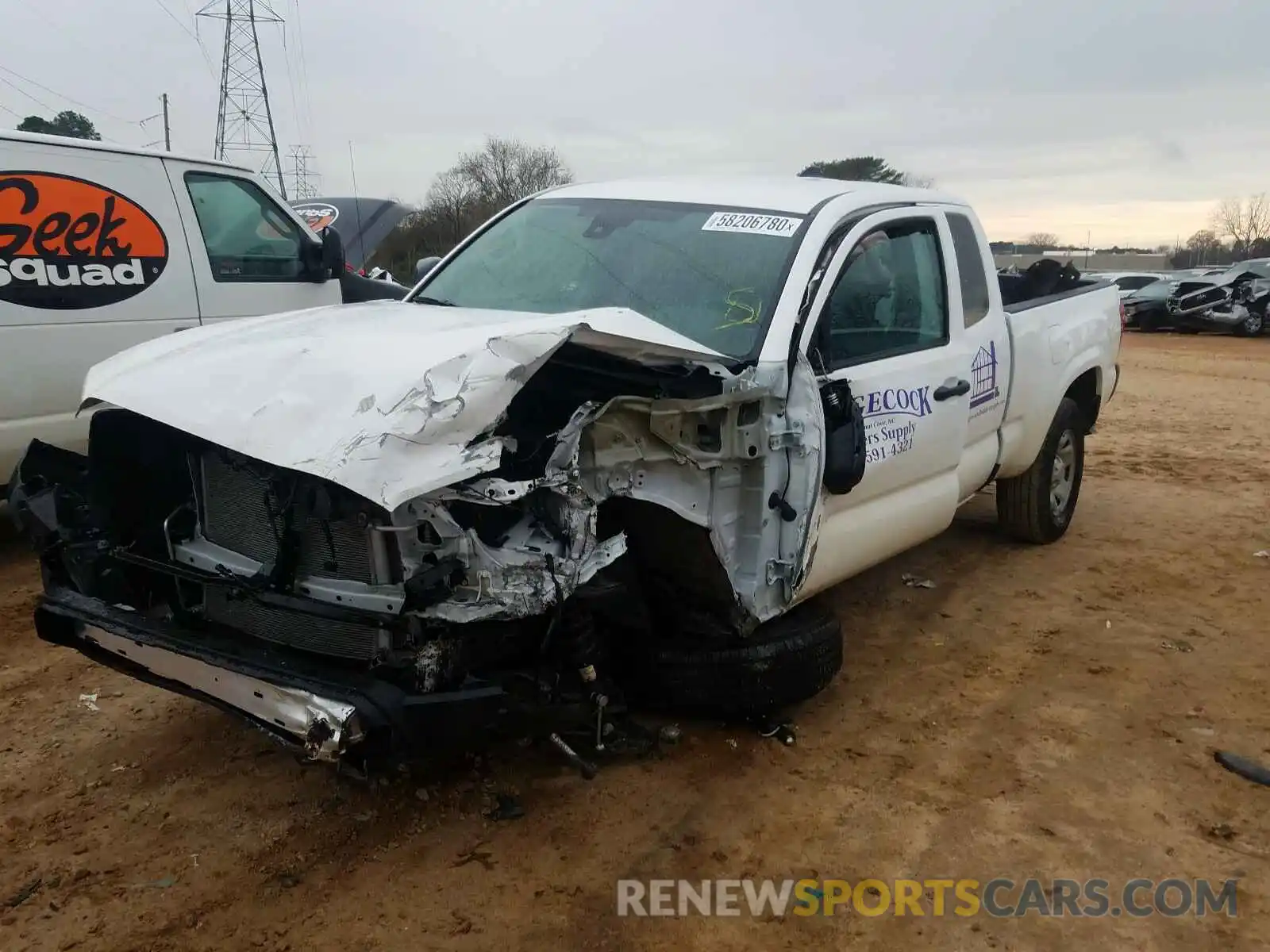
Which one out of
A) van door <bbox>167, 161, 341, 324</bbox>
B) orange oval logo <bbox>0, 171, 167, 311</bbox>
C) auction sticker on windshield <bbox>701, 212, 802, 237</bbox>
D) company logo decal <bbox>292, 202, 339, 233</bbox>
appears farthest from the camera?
company logo decal <bbox>292, 202, 339, 233</bbox>

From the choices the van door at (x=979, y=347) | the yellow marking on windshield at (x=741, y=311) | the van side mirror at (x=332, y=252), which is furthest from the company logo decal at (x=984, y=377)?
the van side mirror at (x=332, y=252)

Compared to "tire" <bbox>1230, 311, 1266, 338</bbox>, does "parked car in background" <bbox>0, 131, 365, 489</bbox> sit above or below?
above

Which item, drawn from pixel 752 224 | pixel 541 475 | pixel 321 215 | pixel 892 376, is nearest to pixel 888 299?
pixel 892 376

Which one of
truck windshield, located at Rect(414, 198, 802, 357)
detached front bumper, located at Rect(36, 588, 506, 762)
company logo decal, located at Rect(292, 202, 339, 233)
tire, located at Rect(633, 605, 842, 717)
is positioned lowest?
tire, located at Rect(633, 605, 842, 717)

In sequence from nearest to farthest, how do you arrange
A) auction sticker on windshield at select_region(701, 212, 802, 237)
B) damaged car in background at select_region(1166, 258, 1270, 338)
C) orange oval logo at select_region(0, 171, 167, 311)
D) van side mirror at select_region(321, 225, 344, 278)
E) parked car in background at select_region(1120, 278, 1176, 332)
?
auction sticker on windshield at select_region(701, 212, 802, 237), orange oval logo at select_region(0, 171, 167, 311), van side mirror at select_region(321, 225, 344, 278), damaged car in background at select_region(1166, 258, 1270, 338), parked car in background at select_region(1120, 278, 1176, 332)

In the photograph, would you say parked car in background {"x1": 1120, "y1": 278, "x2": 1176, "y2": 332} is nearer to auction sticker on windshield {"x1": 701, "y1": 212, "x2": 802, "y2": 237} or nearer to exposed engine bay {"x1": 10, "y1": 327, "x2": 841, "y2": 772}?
auction sticker on windshield {"x1": 701, "y1": 212, "x2": 802, "y2": 237}

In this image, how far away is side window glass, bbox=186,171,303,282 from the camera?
20.4 feet

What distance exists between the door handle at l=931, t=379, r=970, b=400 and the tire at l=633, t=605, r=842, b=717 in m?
1.20

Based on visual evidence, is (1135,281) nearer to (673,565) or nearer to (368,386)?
(673,565)

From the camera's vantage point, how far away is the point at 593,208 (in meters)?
4.49

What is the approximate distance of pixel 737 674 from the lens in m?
3.64

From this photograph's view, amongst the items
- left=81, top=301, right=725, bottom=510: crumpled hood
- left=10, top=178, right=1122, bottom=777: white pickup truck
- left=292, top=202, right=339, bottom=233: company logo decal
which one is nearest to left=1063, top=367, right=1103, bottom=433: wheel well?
left=10, top=178, right=1122, bottom=777: white pickup truck

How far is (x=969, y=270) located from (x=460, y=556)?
319cm

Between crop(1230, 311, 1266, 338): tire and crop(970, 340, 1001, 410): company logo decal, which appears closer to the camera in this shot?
crop(970, 340, 1001, 410): company logo decal
